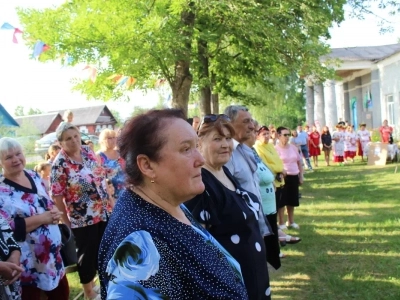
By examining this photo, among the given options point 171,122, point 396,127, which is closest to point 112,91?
point 171,122

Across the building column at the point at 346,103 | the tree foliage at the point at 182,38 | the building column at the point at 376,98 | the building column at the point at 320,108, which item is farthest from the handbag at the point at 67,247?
the building column at the point at 346,103

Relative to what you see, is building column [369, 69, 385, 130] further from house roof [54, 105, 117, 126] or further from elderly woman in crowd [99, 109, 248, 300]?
house roof [54, 105, 117, 126]

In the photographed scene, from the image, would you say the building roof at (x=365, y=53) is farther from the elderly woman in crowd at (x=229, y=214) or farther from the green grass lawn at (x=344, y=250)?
the elderly woman in crowd at (x=229, y=214)

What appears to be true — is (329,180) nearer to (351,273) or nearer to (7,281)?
(351,273)

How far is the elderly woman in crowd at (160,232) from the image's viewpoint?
1.29m

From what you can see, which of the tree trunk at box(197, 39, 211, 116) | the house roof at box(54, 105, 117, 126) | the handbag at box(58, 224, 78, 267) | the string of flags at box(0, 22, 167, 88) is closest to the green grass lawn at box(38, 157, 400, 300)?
the handbag at box(58, 224, 78, 267)

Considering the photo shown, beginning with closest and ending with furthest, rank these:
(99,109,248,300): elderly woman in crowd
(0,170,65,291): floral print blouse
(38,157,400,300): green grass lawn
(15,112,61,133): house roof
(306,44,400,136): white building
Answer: (99,109,248,300): elderly woman in crowd → (0,170,65,291): floral print blouse → (38,157,400,300): green grass lawn → (306,44,400,136): white building → (15,112,61,133): house roof

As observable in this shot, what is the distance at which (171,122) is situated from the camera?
159cm

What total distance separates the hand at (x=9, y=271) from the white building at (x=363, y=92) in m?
21.5

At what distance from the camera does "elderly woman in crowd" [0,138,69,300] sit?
122 inches

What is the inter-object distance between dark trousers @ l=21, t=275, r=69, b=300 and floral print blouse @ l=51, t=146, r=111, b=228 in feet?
3.13

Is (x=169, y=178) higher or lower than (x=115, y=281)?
higher

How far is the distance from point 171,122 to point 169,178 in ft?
0.66

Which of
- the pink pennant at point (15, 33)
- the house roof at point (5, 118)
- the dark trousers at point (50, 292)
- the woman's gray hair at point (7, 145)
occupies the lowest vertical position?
the dark trousers at point (50, 292)
